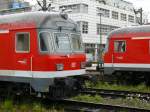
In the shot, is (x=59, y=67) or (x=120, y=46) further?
(x=120, y=46)

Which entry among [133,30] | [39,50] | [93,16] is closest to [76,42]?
[39,50]

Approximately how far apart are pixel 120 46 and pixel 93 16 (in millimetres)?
46306

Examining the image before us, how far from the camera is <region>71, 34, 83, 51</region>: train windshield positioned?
13.3 m

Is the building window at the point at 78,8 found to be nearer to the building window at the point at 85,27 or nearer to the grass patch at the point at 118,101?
the building window at the point at 85,27

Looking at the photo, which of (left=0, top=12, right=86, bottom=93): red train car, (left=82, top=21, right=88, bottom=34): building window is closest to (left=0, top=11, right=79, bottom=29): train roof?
(left=0, top=12, right=86, bottom=93): red train car

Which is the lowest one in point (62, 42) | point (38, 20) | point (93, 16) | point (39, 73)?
point (39, 73)

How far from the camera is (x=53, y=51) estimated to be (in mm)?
12234

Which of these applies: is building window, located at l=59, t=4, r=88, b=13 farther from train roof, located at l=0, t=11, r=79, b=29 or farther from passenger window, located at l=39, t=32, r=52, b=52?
passenger window, located at l=39, t=32, r=52, b=52

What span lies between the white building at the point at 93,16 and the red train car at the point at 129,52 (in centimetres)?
3838

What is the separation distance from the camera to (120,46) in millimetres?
19703

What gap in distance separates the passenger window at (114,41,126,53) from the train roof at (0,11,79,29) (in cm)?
644

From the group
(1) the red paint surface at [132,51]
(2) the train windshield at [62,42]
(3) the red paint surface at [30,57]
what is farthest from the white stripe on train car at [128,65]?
(2) the train windshield at [62,42]

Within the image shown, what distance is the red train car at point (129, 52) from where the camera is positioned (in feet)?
61.0

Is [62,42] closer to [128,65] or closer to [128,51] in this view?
[128,65]
